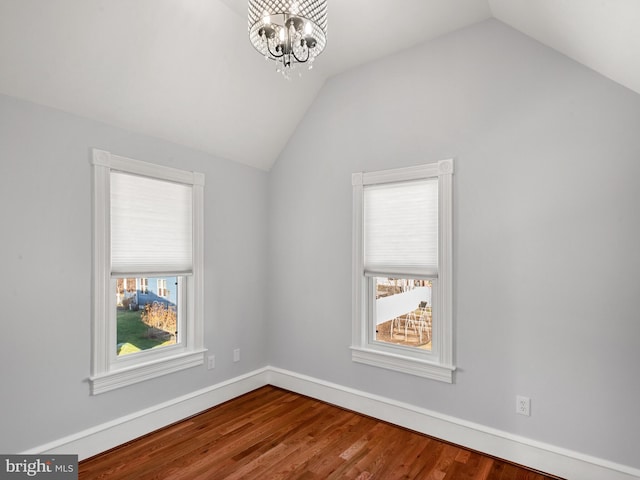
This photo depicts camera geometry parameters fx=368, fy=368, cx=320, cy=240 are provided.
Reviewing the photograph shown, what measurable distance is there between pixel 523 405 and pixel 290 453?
1.70 metres

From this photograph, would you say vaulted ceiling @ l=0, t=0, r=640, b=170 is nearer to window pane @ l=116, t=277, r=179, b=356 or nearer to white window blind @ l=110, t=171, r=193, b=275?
white window blind @ l=110, t=171, r=193, b=275

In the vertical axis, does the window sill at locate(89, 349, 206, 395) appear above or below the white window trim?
below

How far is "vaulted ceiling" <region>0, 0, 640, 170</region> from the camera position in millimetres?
2059

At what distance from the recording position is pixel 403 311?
3275mm

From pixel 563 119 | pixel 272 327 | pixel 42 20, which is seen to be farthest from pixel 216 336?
pixel 563 119

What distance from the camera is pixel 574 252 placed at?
241 centimetres

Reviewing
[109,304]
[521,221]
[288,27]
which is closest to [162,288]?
[109,304]

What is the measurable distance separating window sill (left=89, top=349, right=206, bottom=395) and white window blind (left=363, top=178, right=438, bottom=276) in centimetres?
177

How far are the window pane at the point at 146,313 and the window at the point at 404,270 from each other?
65.4 inches

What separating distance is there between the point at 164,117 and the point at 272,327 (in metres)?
2.35

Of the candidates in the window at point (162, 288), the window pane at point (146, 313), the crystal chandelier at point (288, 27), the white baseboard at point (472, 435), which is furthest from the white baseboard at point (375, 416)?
the crystal chandelier at point (288, 27)

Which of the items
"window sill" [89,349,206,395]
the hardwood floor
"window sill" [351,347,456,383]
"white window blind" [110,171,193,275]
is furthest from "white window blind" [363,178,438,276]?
"window sill" [89,349,206,395]

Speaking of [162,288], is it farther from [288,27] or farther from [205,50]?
[288,27]

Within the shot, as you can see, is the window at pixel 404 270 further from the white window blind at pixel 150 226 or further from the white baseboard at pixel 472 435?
the white window blind at pixel 150 226
